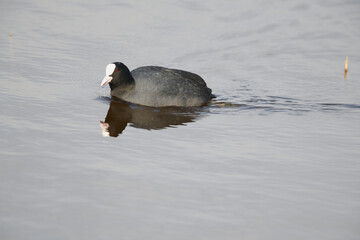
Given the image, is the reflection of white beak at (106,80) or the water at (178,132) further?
the reflection of white beak at (106,80)

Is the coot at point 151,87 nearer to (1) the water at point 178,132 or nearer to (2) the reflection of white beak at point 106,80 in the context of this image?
(2) the reflection of white beak at point 106,80

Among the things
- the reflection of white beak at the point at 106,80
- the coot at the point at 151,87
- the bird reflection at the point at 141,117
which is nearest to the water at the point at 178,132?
the bird reflection at the point at 141,117

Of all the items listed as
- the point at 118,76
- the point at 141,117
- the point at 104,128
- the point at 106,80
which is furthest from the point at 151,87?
the point at 104,128

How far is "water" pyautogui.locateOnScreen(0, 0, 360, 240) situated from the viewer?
4953mm

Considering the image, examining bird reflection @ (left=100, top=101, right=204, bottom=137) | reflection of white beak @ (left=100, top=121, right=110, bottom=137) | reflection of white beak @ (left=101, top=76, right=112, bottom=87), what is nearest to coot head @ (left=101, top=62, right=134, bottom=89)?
reflection of white beak @ (left=101, top=76, right=112, bottom=87)

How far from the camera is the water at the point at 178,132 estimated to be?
495 cm

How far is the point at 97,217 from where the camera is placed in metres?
4.84

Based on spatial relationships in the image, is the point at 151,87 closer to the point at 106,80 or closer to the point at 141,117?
the point at 106,80

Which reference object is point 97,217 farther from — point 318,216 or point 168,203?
point 318,216

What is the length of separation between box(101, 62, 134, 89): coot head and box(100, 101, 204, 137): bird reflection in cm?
32

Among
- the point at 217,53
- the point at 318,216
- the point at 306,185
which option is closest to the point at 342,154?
the point at 306,185

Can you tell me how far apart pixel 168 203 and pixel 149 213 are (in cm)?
28

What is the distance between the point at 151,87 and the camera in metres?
9.20

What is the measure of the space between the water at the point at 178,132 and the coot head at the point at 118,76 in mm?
334
